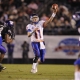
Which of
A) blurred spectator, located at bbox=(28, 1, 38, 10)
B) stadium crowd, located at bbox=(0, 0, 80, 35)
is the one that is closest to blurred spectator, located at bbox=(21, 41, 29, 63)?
stadium crowd, located at bbox=(0, 0, 80, 35)

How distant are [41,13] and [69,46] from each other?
9.06 ft

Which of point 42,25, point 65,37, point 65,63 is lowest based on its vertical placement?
point 65,63

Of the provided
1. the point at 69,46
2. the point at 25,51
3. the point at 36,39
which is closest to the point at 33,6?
the point at 25,51

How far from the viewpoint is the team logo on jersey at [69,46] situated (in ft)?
61.9

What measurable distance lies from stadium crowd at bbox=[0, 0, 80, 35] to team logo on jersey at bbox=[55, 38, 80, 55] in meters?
0.37

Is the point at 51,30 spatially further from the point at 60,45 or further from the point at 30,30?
the point at 30,30

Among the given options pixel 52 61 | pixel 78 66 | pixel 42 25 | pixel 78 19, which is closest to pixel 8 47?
pixel 52 61

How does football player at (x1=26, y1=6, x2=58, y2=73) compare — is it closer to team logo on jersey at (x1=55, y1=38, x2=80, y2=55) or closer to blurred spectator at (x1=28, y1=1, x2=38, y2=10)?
team logo on jersey at (x1=55, y1=38, x2=80, y2=55)

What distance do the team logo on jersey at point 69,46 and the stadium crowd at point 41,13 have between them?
37 cm

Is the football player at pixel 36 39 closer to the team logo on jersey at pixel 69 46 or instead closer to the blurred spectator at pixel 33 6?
the team logo on jersey at pixel 69 46

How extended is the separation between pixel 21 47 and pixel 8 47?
1.95 feet

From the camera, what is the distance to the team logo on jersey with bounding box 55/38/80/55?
1887 centimetres

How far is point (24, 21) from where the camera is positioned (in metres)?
19.2

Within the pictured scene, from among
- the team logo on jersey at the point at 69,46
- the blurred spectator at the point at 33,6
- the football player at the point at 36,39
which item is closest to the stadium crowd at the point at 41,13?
the blurred spectator at the point at 33,6
